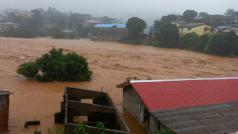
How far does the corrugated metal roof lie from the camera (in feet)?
29.1

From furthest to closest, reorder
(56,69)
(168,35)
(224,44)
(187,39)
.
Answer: (187,39)
(168,35)
(224,44)
(56,69)

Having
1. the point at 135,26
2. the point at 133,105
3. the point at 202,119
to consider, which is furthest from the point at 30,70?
the point at 135,26

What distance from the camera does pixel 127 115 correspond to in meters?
13.6

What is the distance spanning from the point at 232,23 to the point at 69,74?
46.0 m

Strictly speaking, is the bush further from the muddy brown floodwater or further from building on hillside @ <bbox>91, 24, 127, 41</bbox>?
building on hillside @ <bbox>91, 24, 127, 41</bbox>

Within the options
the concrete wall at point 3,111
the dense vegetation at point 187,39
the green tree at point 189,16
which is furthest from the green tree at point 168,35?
the concrete wall at point 3,111

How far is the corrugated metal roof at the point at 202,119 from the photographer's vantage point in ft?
29.1

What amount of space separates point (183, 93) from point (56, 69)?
12.1 m

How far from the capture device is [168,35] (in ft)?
151

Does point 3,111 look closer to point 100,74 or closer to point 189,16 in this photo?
point 100,74

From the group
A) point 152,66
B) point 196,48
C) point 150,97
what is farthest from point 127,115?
point 196,48

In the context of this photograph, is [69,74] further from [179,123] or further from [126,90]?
[179,123]

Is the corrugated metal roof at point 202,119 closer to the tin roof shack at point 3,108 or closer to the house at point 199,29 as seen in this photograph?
the tin roof shack at point 3,108

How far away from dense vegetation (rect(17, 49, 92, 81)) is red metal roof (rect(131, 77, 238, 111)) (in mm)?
10562
